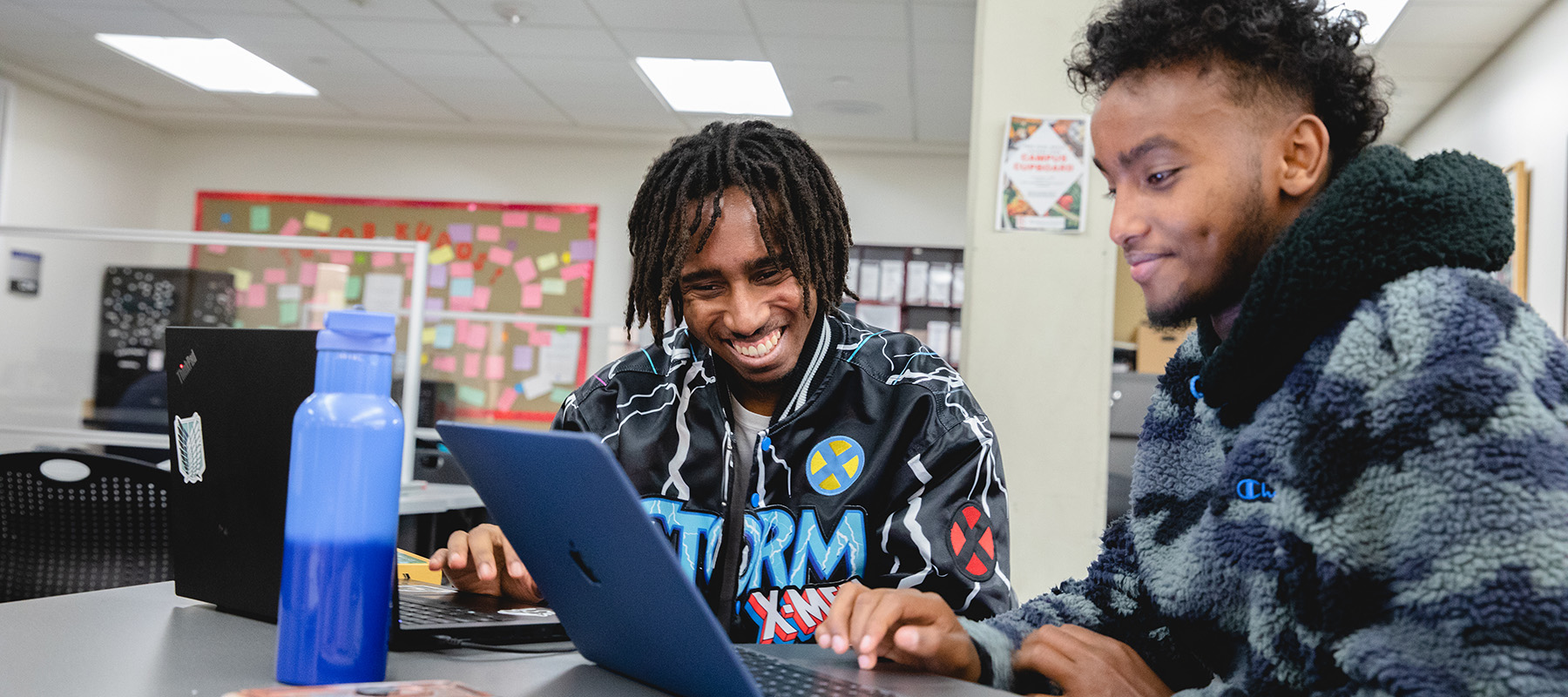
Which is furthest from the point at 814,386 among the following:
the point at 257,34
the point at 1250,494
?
the point at 257,34

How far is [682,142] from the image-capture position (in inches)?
49.0

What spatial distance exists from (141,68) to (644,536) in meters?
5.96

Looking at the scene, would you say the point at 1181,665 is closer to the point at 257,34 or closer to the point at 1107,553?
the point at 1107,553

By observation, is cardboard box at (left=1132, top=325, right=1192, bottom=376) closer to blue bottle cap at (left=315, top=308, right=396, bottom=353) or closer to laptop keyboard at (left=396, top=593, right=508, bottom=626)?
laptop keyboard at (left=396, top=593, right=508, bottom=626)

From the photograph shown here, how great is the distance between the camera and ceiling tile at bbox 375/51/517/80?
4828mm

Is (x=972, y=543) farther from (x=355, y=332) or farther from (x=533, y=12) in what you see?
(x=533, y=12)

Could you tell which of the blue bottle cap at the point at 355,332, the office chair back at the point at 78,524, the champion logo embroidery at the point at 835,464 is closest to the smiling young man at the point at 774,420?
the champion logo embroidery at the point at 835,464

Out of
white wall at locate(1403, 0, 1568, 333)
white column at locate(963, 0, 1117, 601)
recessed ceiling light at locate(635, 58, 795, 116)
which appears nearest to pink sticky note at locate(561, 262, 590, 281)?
recessed ceiling light at locate(635, 58, 795, 116)

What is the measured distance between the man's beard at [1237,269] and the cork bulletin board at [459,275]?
5022mm

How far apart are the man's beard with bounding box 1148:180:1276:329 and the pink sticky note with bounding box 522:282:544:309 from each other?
5667 mm

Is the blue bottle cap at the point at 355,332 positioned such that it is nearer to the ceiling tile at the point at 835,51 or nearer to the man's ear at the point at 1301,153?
the man's ear at the point at 1301,153

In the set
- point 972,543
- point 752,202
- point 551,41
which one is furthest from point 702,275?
point 551,41

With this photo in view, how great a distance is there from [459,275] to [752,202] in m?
5.40

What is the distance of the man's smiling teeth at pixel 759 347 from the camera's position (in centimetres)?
115
